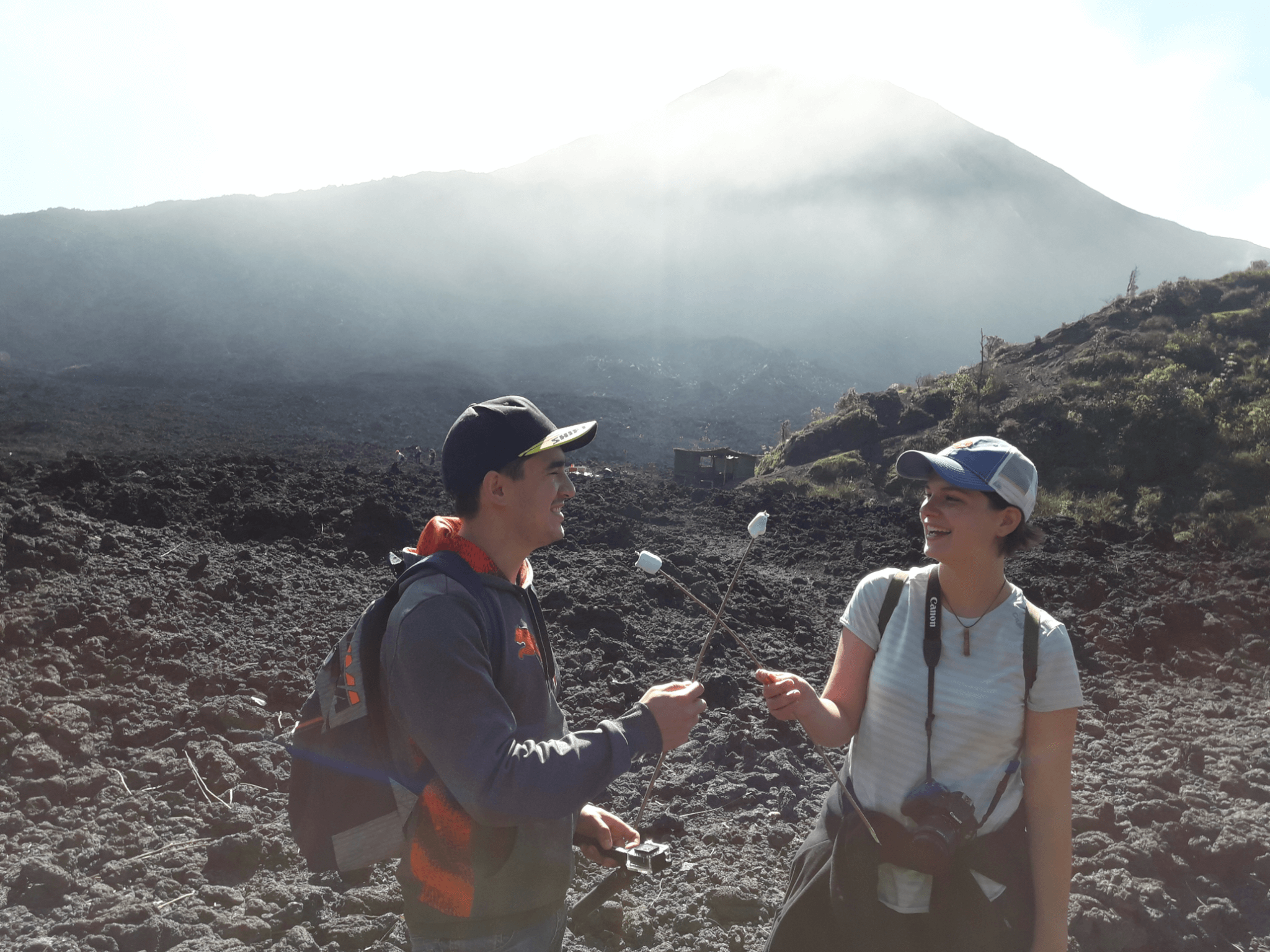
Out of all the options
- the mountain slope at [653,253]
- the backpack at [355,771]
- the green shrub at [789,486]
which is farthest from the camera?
the mountain slope at [653,253]

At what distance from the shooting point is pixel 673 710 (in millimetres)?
1609

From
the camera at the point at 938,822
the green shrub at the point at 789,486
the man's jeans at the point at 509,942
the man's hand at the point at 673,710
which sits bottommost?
the green shrub at the point at 789,486

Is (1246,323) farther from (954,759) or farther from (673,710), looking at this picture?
(673,710)

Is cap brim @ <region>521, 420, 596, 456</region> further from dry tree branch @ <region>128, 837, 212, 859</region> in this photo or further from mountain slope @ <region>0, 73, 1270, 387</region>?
mountain slope @ <region>0, 73, 1270, 387</region>

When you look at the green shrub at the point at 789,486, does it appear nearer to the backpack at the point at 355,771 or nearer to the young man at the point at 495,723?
the young man at the point at 495,723

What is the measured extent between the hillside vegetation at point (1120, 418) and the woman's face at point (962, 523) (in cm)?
1068

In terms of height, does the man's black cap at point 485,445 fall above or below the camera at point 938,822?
above

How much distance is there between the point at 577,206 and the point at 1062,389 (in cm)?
10723

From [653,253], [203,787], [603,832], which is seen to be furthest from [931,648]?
[653,253]

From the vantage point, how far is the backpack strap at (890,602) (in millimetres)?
2047

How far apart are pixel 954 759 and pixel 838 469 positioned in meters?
18.0

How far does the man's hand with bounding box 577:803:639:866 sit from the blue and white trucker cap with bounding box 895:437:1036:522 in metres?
1.12

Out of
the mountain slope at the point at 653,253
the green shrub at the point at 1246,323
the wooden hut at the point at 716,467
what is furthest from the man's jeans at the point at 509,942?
the mountain slope at the point at 653,253

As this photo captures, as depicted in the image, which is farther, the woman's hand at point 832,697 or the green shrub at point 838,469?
the green shrub at point 838,469
